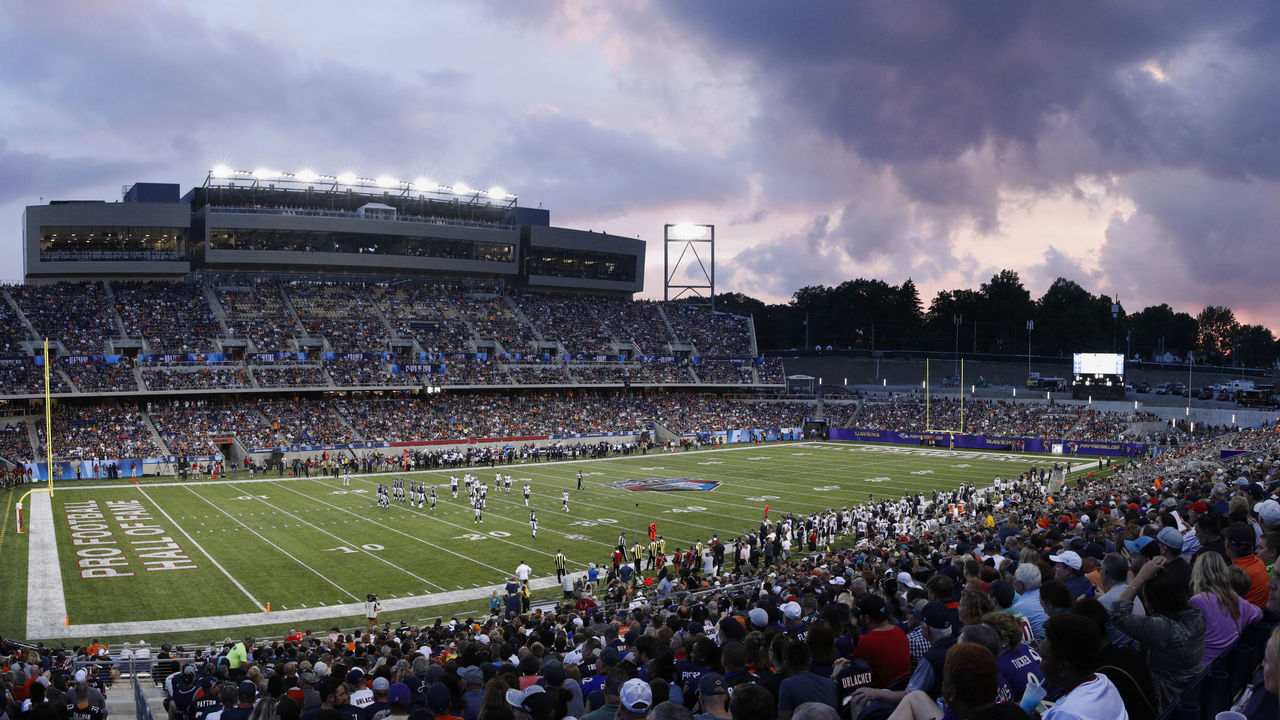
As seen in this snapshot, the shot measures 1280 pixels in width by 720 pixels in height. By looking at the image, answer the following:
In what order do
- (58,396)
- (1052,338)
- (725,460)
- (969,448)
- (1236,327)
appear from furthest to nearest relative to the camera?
(1236,327) → (1052,338) → (969,448) → (725,460) → (58,396)

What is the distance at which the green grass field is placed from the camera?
71.1 ft

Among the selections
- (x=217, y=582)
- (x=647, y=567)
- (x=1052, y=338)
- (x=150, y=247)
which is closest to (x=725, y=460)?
(x=647, y=567)

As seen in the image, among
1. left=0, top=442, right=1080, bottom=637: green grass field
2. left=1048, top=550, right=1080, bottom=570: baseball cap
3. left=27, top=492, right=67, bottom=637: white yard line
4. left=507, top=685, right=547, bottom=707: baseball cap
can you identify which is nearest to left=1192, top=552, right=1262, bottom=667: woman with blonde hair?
left=1048, top=550, right=1080, bottom=570: baseball cap

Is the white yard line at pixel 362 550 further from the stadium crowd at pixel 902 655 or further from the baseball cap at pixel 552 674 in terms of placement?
the baseball cap at pixel 552 674

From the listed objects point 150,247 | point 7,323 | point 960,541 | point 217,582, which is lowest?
point 217,582

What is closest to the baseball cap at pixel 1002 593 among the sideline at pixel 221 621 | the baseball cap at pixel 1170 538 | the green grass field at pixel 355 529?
the baseball cap at pixel 1170 538

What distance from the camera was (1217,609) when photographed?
4754mm

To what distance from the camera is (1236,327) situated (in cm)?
10744

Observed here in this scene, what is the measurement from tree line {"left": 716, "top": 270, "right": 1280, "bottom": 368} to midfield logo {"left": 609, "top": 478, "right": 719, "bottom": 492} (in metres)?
59.6

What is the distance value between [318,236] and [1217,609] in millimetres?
66970

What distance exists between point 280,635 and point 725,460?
33.7 meters

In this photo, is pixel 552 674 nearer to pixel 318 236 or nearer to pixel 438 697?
pixel 438 697

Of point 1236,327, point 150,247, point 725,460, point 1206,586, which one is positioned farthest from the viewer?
point 1236,327

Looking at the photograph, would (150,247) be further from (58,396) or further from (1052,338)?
(1052,338)
